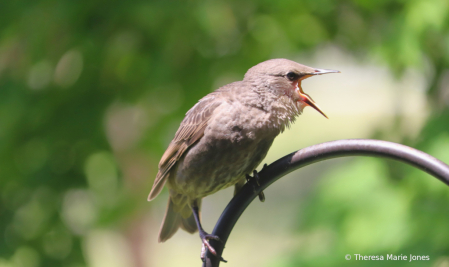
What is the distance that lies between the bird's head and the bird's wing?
0.25 meters

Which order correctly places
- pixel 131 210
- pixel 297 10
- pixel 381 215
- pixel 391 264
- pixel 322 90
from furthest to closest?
pixel 322 90 → pixel 131 210 → pixel 297 10 → pixel 381 215 → pixel 391 264

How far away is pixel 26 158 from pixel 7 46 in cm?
94

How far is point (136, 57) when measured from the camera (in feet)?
11.0

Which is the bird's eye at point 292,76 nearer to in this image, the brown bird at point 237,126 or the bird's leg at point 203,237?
the brown bird at point 237,126

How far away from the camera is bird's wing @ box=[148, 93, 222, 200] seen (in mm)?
2116

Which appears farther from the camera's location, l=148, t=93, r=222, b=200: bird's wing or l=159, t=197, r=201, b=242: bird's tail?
l=159, t=197, r=201, b=242: bird's tail

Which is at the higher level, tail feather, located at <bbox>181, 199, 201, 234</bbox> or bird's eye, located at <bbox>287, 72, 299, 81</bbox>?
bird's eye, located at <bbox>287, 72, 299, 81</bbox>

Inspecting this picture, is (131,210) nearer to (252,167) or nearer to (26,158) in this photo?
(26,158)

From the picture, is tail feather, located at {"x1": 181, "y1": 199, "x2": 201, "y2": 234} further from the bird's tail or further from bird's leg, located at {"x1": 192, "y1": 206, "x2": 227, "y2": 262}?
bird's leg, located at {"x1": 192, "y1": 206, "x2": 227, "y2": 262}

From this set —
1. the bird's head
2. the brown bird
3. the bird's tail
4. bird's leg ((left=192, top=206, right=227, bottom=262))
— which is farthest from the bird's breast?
the bird's tail

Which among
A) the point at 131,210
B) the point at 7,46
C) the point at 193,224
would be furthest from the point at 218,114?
the point at 7,46

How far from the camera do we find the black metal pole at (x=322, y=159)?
4.65ft

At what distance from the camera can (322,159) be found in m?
1.61

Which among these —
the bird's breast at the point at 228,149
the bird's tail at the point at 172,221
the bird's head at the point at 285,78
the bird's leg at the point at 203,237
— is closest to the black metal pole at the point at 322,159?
the bird's leg at the point at 203,237
